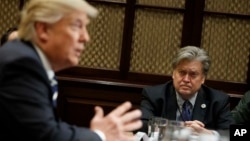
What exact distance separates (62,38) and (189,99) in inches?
66.7

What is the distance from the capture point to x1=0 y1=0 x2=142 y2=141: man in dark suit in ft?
5.16

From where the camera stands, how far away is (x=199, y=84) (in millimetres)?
3273

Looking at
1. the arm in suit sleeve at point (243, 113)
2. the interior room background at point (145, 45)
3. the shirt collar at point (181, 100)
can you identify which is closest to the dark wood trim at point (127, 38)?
the interior room background at point (145, 45)

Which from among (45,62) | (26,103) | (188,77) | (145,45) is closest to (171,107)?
(188,77)

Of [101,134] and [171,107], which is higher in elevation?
[101,134]

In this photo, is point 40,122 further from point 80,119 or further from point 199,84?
point 80,119

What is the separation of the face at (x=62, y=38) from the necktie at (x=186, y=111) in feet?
5.13

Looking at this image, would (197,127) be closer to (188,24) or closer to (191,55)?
(191,55)

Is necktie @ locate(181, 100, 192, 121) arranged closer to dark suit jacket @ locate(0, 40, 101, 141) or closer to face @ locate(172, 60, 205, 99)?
face @ locate(172, 60, 205, 99)

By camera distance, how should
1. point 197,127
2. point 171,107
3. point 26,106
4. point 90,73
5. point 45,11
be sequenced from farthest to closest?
point 90,73, point 171,107, point 197,127, point 45,11, point 26,106

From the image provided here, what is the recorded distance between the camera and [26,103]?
157cm

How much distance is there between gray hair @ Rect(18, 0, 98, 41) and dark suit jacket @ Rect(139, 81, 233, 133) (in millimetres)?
1538

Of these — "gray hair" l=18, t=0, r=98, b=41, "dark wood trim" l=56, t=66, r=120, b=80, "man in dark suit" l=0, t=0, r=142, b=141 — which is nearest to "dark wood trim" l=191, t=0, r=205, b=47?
"dark wood trim" l=56, t=66, r=120, b=80

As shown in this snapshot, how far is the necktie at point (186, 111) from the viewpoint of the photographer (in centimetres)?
Result: 319
